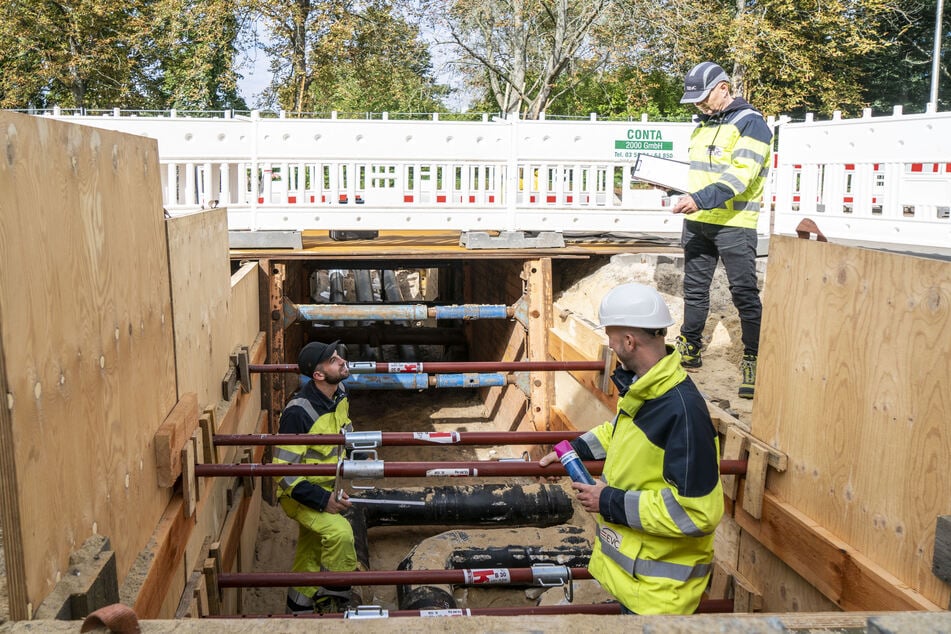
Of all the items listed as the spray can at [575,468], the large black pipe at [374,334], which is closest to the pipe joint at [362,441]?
the spray can at [575,468]

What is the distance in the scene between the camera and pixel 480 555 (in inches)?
243

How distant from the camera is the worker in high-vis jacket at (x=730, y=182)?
18.5 feet

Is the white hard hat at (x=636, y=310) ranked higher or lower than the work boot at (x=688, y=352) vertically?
higher

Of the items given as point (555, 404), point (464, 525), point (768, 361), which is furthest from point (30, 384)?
point (555, 404)

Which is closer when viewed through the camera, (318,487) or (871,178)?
(318,487)

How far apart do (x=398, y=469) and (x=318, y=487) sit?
1011 mm

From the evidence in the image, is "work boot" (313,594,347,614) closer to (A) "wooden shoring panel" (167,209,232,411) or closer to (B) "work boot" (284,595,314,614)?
(B) "work boot" (284,595,314,614)

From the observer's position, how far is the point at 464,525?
23.3 ft

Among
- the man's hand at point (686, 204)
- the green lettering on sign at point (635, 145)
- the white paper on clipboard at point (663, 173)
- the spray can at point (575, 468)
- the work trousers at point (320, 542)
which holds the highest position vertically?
the green lettering on sign at point (635, 145)

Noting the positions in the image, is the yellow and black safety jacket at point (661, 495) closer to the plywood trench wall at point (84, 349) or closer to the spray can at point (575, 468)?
the spray can at point (575, 468)

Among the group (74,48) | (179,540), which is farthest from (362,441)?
(74,48)

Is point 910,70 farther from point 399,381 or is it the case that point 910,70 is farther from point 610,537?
point 610,537

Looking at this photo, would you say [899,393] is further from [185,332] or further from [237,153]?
[237,153]

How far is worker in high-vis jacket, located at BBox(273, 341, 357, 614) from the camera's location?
5133 millimetres
